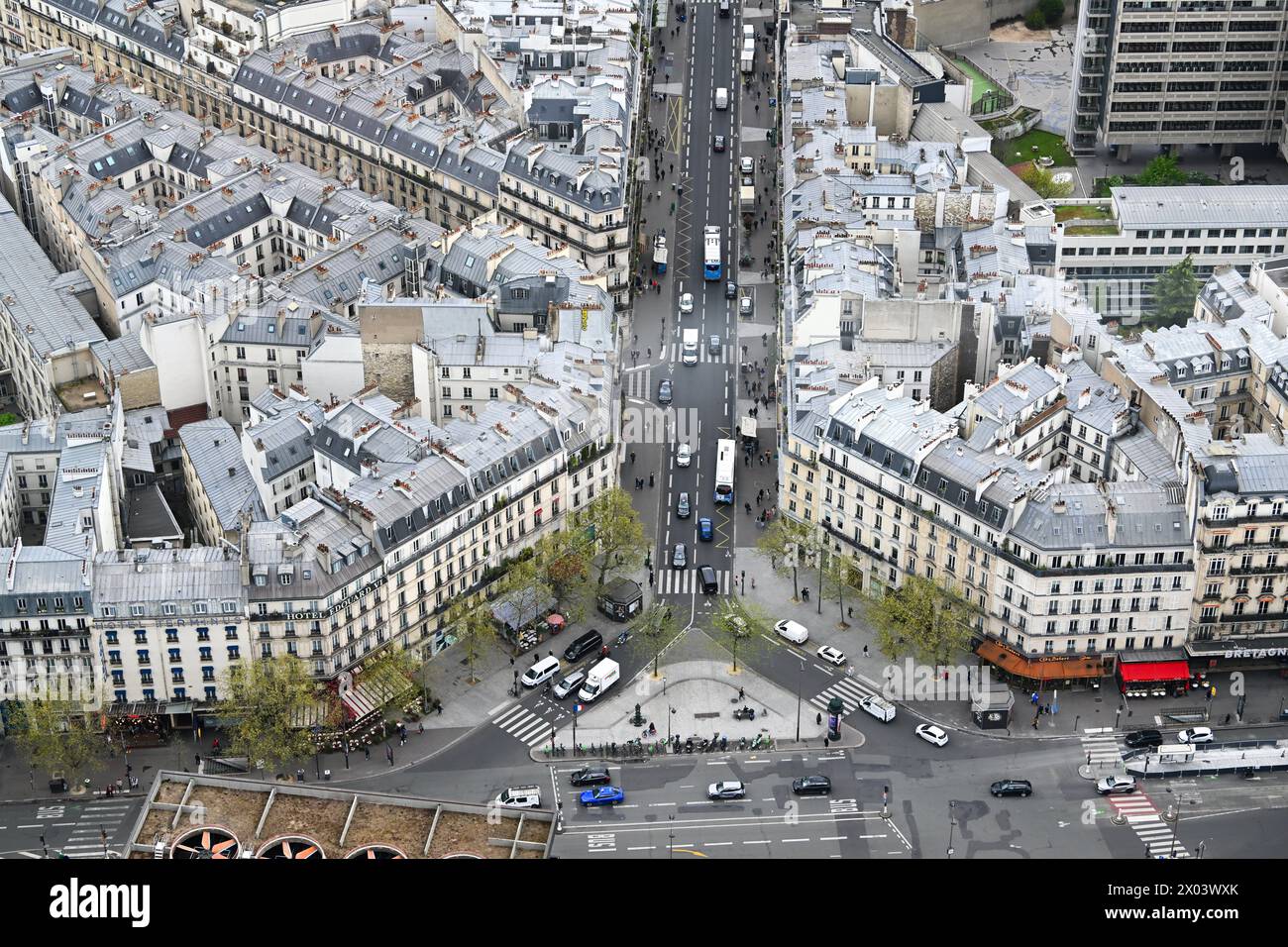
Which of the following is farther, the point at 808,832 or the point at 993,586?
the point at 993,586

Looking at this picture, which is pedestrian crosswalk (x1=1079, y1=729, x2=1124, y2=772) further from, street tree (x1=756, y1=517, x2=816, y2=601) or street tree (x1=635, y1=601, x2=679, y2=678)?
street tree (x1=635, y1=601, x2=679, y2=678)

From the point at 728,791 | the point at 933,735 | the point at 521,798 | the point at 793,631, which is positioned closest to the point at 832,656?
the point at 793,631

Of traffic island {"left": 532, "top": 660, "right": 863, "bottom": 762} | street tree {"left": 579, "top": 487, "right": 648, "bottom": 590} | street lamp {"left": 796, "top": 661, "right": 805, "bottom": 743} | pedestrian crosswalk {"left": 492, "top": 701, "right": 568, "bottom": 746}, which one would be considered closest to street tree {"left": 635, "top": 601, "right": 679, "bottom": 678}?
traffic island {"left": 532, "top": 660, "right": 863, "bottom": 762}

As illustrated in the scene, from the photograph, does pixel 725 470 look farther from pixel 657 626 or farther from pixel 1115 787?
pixel 1115 787

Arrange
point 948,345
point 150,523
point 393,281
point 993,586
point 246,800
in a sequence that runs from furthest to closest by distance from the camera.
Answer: point 393,281 < point 948,345 < point 150,523 < point 993,586 < point 246,800
